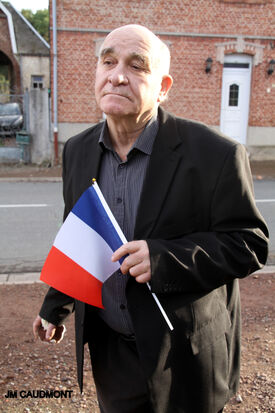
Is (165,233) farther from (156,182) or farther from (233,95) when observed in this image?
(233,95)

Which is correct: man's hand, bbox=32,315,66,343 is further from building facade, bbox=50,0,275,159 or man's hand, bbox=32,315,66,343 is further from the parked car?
the parked car

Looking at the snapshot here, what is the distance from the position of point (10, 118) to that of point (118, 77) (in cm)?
1490

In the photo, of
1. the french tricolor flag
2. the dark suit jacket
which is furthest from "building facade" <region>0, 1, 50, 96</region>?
the dark suit jacket

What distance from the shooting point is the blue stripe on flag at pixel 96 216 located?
1.71 metres

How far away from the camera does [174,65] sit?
1483 centimetres

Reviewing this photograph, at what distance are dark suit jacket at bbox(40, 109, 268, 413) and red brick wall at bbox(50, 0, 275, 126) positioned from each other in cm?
1342

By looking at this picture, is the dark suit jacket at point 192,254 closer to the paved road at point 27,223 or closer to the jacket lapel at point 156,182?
the jacket lapel at point 156,182

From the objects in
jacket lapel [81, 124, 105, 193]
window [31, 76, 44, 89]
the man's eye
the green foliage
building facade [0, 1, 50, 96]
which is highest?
the green foliage

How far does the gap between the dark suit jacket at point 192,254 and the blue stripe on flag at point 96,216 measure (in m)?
0.10

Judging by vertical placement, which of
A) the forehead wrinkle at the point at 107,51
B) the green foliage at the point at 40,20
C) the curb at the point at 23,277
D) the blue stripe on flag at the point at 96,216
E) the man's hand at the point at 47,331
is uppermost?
the green foliage at the point at 40,20

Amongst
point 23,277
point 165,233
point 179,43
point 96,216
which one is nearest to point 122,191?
point 96,216

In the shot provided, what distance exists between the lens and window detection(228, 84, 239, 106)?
1557 centimetres

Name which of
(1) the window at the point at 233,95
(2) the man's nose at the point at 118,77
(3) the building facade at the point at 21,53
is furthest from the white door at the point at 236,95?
(3) the building facade at the point at 21,53

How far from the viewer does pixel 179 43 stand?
1465 cm
